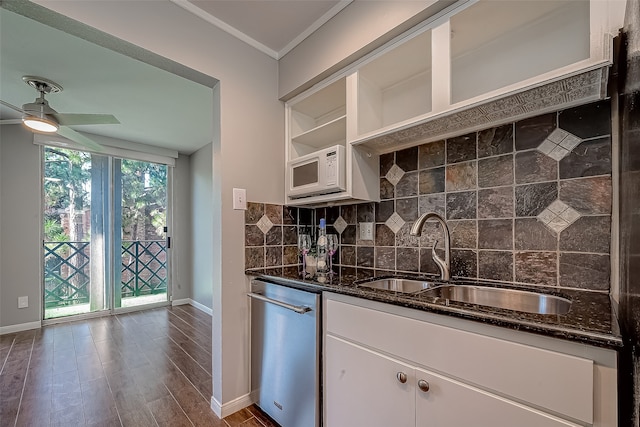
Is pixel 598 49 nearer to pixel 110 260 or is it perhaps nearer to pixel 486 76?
pixel 486 76

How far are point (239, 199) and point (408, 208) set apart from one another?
1053 mm

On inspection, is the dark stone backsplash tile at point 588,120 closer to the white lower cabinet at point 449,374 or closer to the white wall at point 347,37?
the white wall at point 347,37

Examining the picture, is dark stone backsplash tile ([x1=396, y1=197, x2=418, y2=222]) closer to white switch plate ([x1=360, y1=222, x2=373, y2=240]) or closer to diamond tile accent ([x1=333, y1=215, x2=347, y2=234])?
white switch plate ([x1=360, y1=222, x2=373, y2=240])

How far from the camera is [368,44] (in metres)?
1.45

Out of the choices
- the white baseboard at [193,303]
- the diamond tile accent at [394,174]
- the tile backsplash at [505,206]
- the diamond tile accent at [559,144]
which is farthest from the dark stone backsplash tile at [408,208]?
the white baseboard at [193,303]

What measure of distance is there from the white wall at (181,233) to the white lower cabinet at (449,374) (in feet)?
12.4

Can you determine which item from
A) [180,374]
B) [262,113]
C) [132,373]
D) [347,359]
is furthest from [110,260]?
[347,359]

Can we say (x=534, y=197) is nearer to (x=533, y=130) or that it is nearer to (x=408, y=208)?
(x=533, y=130)

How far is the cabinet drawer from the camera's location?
0.68m

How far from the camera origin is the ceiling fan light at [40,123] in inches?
86.4

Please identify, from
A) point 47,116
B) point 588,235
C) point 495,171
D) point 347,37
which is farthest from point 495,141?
point 47,116

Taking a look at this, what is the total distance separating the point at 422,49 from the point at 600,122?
818 millimetres

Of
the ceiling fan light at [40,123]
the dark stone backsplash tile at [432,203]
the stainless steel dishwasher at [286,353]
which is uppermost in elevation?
the ceiling fan light at [40,123]

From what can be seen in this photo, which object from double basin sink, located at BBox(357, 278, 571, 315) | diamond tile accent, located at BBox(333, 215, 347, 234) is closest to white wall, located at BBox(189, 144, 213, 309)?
diamond tile accent, located at BBox(333, 215, 347, 234)
